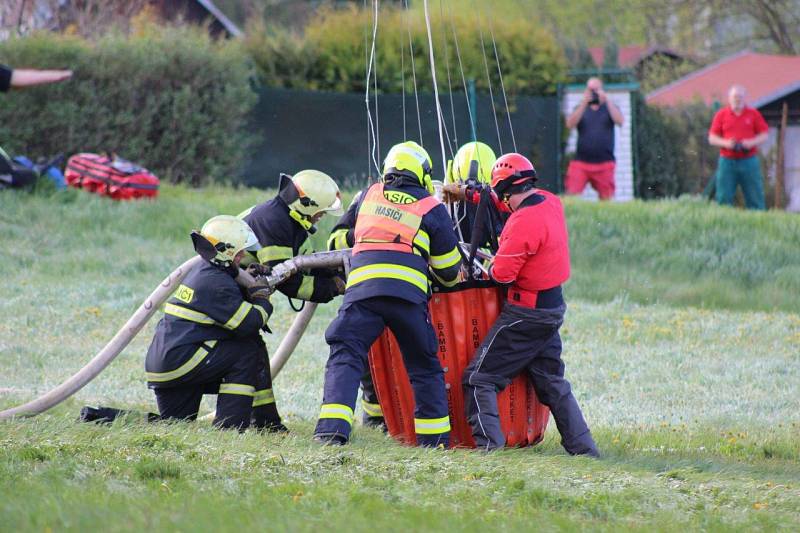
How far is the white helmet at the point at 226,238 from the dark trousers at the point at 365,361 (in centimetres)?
81

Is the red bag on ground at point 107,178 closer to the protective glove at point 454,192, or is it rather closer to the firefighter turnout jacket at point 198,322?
the protective glove at point 454,192

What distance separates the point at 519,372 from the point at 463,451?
77 centimetres

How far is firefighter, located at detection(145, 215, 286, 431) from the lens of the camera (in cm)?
751

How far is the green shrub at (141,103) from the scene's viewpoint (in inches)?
690

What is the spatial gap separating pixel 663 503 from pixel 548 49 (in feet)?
57.8

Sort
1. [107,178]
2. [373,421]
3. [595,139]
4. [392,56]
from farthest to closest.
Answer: [392,56] → [595,139] → [107,178] → [373,421]

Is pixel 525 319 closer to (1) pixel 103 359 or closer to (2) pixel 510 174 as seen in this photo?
(2) pixel 510 174

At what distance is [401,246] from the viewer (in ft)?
24.0

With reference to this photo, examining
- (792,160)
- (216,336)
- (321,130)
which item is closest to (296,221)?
(216,336)

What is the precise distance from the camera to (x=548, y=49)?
73.9 ft

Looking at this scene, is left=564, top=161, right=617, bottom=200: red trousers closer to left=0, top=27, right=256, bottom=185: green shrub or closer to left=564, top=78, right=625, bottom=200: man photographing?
left=564, top=78, right=625, bottom=200: man photographing

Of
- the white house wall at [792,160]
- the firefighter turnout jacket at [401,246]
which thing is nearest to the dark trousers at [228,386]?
the firefighter turnout jacket at [401,246]

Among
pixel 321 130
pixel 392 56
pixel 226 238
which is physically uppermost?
pixel 392 56

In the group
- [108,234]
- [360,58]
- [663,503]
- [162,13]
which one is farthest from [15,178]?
[162,13]
